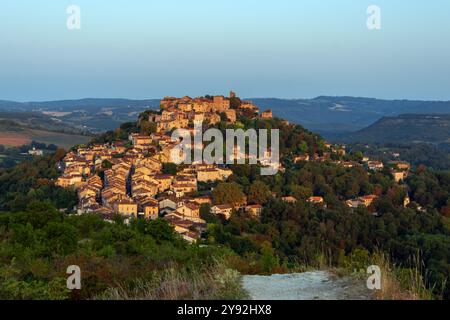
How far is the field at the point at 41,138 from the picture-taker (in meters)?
86.1

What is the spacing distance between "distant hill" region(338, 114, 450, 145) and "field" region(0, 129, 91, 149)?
65.3 m

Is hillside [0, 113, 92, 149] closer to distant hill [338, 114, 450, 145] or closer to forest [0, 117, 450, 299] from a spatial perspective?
forest [0, 117, 450, 299]

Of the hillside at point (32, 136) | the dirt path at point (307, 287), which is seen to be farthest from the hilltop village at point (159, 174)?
the hillside at point (32, 136)

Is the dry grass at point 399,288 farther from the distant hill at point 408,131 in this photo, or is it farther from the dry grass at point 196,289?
the distant hill at point 408,131

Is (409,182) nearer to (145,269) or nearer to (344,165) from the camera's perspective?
(344,165)

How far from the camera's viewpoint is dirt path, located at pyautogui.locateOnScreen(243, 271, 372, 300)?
576 centimetres

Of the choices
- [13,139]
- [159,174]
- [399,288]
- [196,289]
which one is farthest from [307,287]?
[13,139]

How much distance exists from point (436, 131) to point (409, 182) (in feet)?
276

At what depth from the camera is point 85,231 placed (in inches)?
704

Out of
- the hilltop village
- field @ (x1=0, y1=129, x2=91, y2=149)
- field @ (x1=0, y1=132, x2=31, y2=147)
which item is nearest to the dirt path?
the hilltop village

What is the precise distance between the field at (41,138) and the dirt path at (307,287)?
80.4 m

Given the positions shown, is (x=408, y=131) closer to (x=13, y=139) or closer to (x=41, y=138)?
(x=41, y=138)

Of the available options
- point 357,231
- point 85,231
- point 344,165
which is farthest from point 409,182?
point 85,231

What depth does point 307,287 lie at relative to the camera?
245 inches
